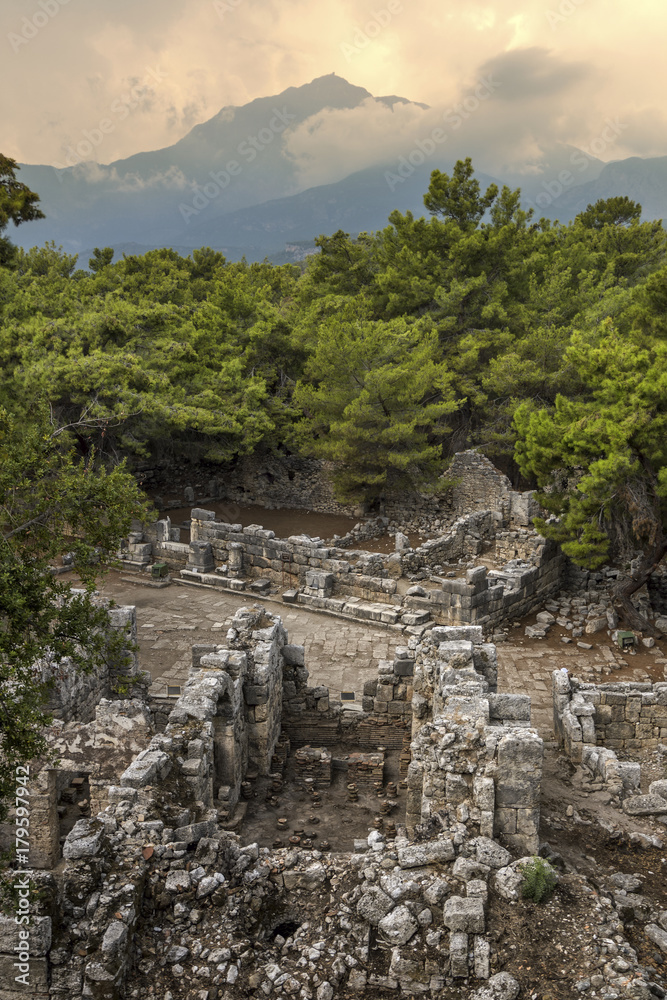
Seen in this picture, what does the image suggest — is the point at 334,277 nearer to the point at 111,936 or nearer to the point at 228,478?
the point at 228,478

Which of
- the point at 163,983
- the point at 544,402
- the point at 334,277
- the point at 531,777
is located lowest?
the point at 163,983

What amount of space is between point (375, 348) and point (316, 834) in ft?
53.1

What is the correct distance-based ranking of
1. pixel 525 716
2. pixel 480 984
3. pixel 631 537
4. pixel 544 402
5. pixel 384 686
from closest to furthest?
pixel 480 984 < pixel 525 716 < pixel 384 686 < pixel 631 537 < pixel 544 402

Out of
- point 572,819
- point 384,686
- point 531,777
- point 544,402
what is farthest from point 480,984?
point 544,402

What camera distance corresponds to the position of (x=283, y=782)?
29.0 feet

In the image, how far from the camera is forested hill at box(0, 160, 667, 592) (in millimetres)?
20156

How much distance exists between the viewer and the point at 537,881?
16.5ft

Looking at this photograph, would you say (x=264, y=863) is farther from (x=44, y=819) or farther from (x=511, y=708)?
(x=44, y=819)

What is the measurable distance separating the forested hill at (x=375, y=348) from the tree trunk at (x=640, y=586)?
1.38 meters

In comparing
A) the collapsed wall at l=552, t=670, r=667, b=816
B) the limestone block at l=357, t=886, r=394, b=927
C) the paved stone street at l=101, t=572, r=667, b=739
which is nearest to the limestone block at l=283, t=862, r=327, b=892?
the limestone block at l=357, t=886, r=394, b=927

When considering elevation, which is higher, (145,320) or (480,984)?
(145,320)

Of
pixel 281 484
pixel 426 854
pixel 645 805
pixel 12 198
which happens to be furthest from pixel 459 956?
pixel 12 198

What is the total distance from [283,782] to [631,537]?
11.8m

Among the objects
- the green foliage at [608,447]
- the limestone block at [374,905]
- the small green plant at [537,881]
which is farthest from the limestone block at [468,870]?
the green foliage at [608,447]
